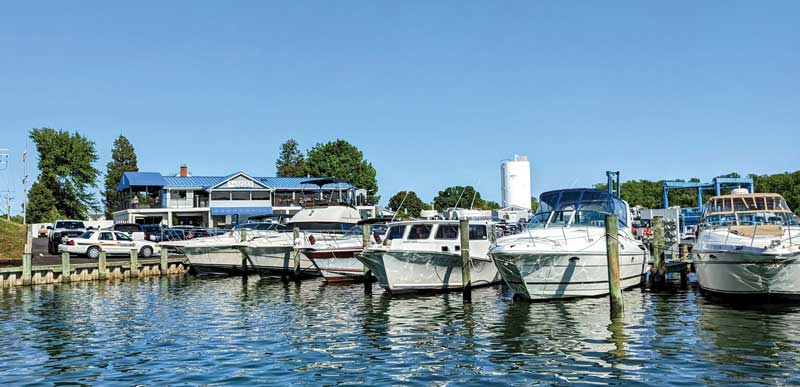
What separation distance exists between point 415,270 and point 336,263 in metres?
6.09

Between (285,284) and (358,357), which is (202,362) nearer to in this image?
(358,357)

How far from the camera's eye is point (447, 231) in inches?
968

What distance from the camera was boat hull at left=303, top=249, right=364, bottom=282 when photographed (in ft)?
93.4

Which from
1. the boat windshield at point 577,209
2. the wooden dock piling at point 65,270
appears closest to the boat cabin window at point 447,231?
the boat windshield at point 577,209

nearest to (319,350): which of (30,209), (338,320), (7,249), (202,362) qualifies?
(202,362)

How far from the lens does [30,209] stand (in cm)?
8075

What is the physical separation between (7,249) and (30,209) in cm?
4388

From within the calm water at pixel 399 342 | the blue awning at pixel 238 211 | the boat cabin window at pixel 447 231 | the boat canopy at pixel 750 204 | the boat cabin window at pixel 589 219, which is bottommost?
the calm water at pixel 399 342

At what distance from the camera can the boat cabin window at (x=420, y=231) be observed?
24.6 m

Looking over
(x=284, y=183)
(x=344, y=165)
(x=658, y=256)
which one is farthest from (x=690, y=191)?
(x=658, y=256)

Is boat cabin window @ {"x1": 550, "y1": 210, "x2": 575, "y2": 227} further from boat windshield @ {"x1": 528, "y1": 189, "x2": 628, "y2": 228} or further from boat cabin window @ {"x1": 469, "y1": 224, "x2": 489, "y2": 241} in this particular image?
boat cabin window @ {"x1": 469, "y1": 224, "x2": 489, "y2": 241}

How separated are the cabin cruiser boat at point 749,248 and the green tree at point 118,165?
308ft

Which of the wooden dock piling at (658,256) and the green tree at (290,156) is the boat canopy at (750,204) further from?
the green tree at (290,156)

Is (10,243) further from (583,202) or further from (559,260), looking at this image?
(559,260)
